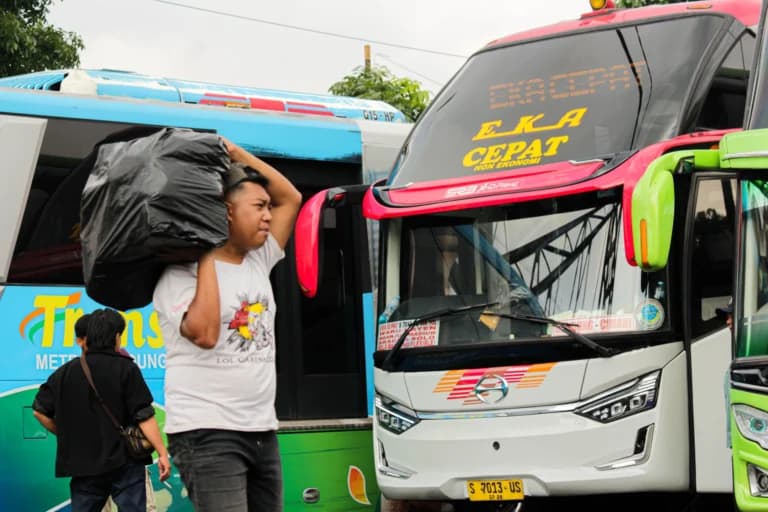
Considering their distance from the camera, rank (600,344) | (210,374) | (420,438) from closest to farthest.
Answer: (210,374) → (600,344) → (420,438)

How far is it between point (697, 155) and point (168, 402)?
3.64 m

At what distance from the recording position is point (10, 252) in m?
8.62

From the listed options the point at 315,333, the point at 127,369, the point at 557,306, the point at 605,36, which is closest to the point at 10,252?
the point at 127,369

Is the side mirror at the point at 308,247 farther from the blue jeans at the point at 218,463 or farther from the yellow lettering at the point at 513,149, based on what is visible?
the blue jeans at the point at 218,463

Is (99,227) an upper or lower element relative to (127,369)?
upper

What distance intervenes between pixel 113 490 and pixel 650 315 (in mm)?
3389

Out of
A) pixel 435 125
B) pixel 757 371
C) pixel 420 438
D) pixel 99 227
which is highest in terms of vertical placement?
pixel 435 125

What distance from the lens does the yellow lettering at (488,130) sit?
8921 millimetres

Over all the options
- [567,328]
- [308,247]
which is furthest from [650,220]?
[308,247]

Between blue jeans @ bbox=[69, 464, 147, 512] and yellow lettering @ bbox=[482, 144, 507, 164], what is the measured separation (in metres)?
2.95

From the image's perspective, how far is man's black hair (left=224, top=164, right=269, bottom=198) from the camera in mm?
5332

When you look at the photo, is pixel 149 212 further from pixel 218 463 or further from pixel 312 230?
pixel 312 230

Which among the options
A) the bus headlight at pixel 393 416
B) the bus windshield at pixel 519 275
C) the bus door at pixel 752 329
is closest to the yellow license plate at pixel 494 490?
the bus headlight at pixel 393 416

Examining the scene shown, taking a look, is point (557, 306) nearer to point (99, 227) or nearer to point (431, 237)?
point (431, 237)
